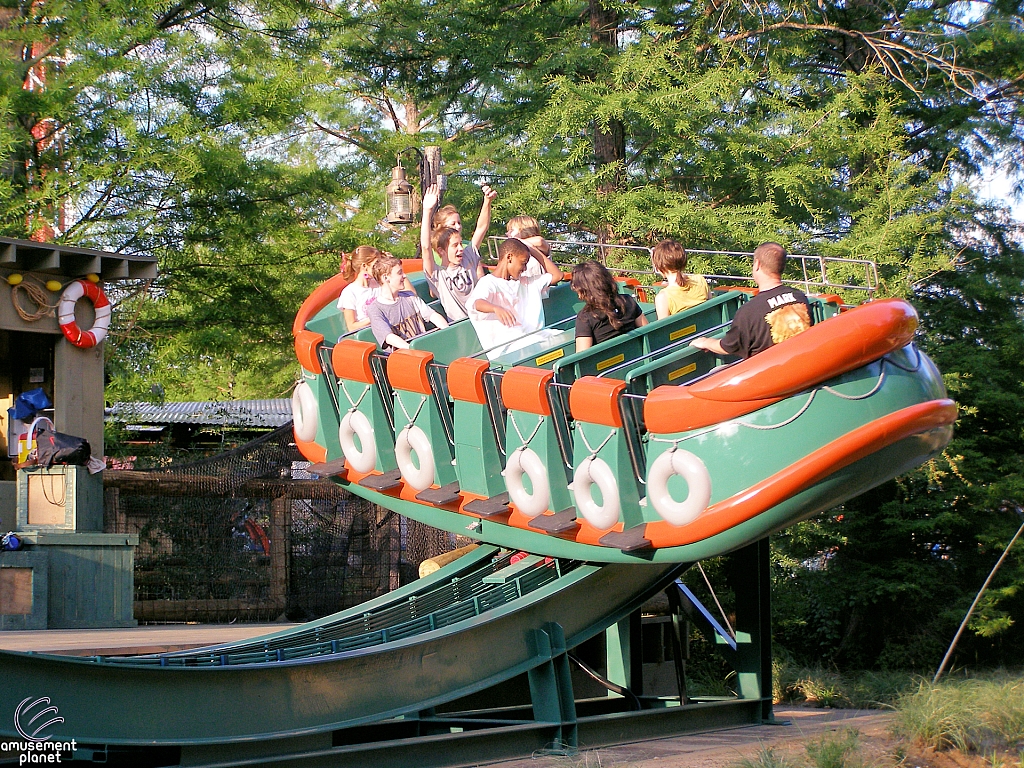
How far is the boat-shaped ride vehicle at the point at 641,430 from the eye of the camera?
5562mm

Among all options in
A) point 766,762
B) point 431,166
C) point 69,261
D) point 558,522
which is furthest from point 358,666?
point 69,261

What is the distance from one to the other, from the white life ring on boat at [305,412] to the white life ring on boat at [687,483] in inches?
123

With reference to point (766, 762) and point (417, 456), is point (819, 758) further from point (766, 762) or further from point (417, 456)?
point (417, 456)

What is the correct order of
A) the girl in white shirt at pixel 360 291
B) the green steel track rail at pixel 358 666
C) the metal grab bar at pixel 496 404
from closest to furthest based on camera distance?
the green steel track rail at pixel 358 666 → the metal grab bar at pixel 496 404 → the girl in white shirt at pixel 360 291

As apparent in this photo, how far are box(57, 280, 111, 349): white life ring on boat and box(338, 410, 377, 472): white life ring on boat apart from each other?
4.80 m

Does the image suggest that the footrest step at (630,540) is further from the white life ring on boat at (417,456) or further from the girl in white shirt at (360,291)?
the girl in white shirt at (360,291)

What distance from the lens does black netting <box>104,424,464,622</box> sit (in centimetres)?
1198

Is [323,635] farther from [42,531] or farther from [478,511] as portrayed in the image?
[42,531]

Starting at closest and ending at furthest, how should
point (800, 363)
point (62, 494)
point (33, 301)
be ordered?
1. point (800, 363)
2. point (62, 494)
3. point (33, 301)

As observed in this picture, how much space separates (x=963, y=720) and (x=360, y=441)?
410cm

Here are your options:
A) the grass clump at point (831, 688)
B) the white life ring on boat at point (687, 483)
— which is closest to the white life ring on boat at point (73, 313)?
the white life ring on boat at point (687, 483)

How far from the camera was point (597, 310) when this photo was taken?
22.8 ft

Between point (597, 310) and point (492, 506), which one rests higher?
point (597, 310)

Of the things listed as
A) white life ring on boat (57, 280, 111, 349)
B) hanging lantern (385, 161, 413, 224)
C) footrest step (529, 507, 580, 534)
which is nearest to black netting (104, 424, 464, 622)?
white life ring on boat (57, 280, 111, 349)
